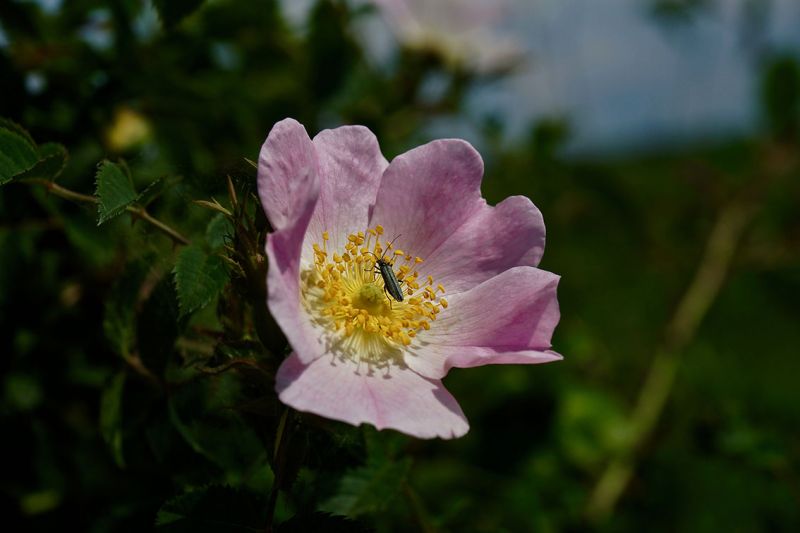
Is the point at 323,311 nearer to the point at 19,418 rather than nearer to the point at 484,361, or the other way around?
the point at 484,361

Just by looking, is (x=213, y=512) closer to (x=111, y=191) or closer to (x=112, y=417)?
(x=112, y=417)

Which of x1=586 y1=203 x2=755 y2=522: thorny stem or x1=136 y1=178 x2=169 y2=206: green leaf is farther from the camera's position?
x1=586 y1=203 x2=755 y2=522: thorny stem

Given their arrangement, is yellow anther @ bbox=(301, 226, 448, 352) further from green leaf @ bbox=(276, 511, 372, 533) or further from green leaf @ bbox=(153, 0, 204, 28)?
green leaf @ bbox=(153, 0, 204, 28)

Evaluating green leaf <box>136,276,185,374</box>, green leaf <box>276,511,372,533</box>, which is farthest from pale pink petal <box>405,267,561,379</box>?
green leaf <box>136,276,185,374</box>

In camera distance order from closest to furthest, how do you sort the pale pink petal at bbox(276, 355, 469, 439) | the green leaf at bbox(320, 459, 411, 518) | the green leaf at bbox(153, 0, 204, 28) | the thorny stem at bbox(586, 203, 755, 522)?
the pale pink petal at bbox(276, 355, 469, 439), the green leaf at bbox(320, 459, 411, 518), the green leaf at bbox(153, 0, 204, 28), the thorny stem at bbox(586, 203, 755, 522)

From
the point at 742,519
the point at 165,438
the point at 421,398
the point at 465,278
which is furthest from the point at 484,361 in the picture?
the point at 742,519

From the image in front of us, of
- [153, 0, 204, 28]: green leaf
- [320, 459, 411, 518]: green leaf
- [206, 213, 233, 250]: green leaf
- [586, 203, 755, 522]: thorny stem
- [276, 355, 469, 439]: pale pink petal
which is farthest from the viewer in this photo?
[586, 203, 755, 522]: thorny stem

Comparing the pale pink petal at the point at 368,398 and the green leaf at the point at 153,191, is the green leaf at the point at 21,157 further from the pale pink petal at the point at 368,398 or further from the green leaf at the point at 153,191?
the pale pink petal at the point at 368,398
